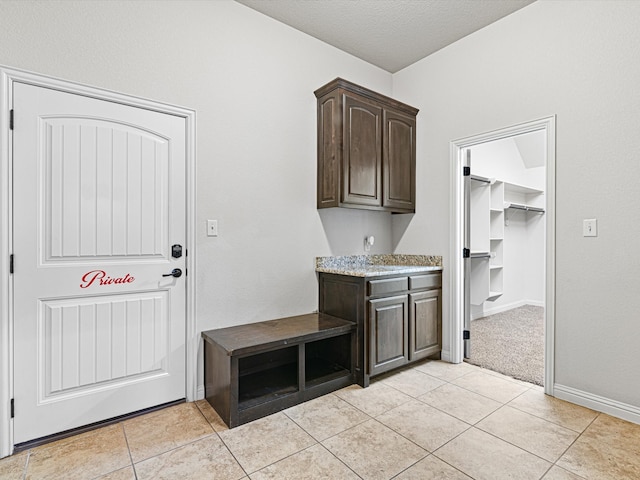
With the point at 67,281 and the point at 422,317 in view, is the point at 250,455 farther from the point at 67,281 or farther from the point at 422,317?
the point at 422,317

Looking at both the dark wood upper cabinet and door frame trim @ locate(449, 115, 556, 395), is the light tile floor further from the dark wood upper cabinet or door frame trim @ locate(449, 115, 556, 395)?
the dark wood upper cabinet

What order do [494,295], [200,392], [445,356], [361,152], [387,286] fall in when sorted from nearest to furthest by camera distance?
1. [200,392]
2. [387,286]
3. [361,152]
4. [445,356]
5. [494,295]

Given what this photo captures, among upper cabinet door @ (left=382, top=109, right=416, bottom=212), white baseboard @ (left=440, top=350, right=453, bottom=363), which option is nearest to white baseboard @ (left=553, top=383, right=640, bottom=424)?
white baseboard @ (left=440, top=350, right=453, bottom=363)

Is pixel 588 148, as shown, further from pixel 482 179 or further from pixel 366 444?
pixel 366 444

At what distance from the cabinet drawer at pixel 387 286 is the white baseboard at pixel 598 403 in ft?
4.40

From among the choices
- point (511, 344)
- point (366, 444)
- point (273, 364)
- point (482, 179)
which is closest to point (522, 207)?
point (482, 179)

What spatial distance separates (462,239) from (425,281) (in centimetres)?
57

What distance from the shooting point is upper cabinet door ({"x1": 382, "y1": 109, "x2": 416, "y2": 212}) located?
3.35 metres

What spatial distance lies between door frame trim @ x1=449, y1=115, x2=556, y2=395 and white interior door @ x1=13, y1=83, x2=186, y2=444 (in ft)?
8.02

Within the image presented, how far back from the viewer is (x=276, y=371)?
111 inches

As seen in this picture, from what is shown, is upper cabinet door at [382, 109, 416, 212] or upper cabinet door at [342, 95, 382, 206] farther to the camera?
upper cabinet door at [382, 109, 416, 212]

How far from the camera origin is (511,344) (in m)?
3.74

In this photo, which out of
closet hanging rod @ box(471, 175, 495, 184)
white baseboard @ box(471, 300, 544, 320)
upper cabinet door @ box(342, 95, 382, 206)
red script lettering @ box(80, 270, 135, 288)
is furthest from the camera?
white baseboard @ box(471, 300, 544, 320)

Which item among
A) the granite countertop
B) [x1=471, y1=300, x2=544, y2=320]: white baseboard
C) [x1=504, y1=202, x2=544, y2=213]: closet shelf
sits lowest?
[x1=471, y1=300, x2=544, y2=320]: white baseboard
